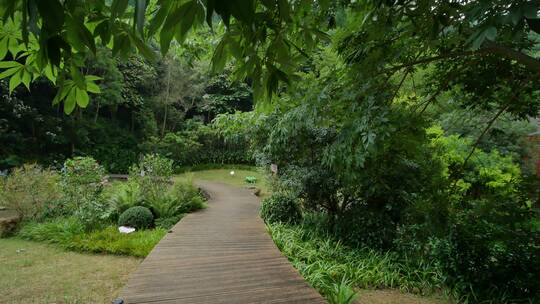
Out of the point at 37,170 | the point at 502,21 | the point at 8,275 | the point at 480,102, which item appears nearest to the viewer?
the point at 502,21

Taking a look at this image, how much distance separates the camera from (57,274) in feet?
13.7

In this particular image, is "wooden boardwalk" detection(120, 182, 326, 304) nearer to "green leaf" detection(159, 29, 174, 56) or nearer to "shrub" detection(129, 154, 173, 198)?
"shrub" detection(129, 154, 173, 198)

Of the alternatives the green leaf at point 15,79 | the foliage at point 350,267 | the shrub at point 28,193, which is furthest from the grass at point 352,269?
the shrub at point 28,193

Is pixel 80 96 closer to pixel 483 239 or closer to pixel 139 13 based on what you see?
pixel 139 13

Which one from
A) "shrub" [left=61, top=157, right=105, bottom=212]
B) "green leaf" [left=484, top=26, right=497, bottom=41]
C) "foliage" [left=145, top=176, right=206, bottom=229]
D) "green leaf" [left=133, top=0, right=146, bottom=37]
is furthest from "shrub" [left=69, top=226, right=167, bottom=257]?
"green leaf" [left=484, top=26, right=497, bottom=41]

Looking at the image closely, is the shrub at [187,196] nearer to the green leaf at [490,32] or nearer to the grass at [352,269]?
the grass at [352,269]

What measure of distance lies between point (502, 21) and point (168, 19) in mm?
922

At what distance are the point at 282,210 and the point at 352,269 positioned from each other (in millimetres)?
2419

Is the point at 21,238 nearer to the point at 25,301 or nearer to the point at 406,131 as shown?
the point at 25,301

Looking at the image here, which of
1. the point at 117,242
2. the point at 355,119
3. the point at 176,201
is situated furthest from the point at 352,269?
the point at 176,201

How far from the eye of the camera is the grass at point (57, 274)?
3.54 meters

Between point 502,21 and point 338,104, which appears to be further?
point 338,104

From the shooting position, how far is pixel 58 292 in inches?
142

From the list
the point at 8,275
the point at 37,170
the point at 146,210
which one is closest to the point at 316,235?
the point at 146,210
